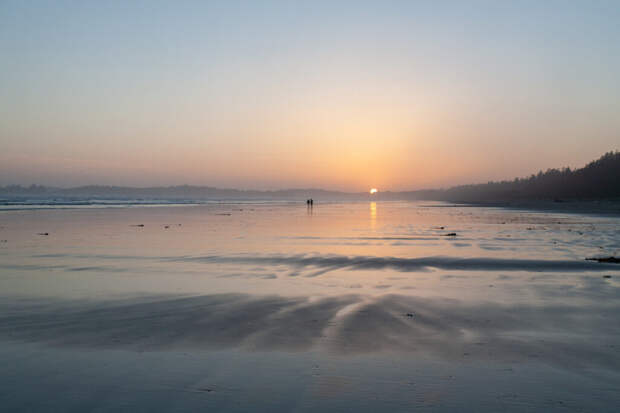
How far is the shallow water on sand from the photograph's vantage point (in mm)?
4859

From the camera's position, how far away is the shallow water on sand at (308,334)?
4859 millimetres

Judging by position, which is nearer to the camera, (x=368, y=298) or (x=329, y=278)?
(x=368, y=298)

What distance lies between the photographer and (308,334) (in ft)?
22.9

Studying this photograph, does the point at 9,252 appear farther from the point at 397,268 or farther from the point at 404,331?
the point at 404,331

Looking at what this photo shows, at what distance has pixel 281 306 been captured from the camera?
28.8 ft

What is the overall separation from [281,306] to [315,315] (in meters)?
0.95

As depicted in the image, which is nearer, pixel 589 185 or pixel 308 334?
pixel 308 334

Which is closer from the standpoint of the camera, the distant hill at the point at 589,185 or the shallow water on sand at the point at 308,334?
the shallow water on sand at the point at 308,334

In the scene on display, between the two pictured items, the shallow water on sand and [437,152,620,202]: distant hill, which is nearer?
the shallow water on sand

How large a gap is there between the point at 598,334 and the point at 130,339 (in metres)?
7.26

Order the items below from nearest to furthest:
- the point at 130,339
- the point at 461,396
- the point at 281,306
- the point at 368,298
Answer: the point at 461,396 < the point at 130,339 < the point at 281,306 < the point at 368,298

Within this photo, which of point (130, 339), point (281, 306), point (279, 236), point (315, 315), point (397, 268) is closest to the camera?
point (130, 339)

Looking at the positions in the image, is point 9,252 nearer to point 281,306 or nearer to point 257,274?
point 257,274

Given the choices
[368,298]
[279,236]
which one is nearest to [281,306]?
[368,298]
